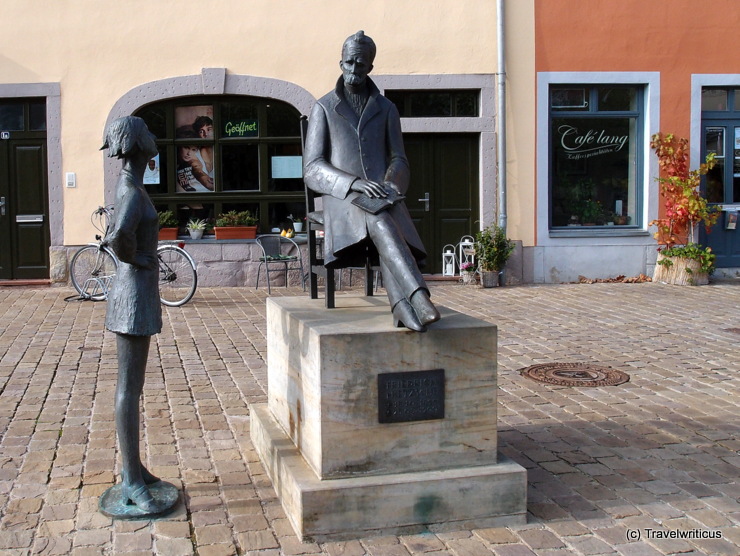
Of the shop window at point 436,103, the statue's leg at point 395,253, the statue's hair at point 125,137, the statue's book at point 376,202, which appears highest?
the shop window at point 436,103

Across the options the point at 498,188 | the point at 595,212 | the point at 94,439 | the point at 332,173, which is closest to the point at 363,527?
the point at 332,173

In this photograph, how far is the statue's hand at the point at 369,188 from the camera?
431 cm

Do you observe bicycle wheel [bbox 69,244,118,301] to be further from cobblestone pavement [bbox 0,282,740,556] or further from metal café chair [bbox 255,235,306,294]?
metal café chair [bbox 255,235,306,294]

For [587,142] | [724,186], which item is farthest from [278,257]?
[724,186]

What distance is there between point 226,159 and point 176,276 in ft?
8.71

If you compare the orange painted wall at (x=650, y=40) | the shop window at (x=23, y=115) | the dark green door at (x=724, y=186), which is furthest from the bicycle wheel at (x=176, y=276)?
the dark green door at (x=724, y=186)

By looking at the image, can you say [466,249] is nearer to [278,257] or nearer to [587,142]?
[587,142]

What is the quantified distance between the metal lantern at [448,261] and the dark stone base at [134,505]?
29.5 feet

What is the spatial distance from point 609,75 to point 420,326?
393 inches

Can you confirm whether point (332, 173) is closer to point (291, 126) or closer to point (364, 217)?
point (364, 217)

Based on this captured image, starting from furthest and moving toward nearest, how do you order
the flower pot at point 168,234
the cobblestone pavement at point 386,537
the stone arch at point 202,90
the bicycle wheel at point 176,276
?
the flower pot at point 168,234 < the stone arch at point 202,90 < the bicycle wheel at point 176,276 < the cobblestone pavement at point 386,537

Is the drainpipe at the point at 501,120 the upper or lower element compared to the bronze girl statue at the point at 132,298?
upper

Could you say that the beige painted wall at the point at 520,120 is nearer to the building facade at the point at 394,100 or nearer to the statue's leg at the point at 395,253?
the building facade at the point at 394,100

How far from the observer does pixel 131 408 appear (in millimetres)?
3990
